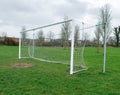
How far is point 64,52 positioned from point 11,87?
8956mm

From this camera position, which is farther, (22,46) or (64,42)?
(22,46)

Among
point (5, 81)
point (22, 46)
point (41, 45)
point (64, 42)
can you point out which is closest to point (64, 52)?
point (64, 42)

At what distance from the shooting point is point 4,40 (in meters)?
48.9

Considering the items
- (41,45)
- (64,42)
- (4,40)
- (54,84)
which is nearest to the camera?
(54,84)

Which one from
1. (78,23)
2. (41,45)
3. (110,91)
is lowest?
(110,91)

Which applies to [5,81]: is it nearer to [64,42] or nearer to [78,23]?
[78,23]

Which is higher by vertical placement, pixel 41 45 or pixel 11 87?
pixel 41 45

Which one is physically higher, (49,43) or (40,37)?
(40,37)

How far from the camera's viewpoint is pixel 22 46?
19031 mm

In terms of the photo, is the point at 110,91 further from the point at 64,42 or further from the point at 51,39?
the point at 51,39

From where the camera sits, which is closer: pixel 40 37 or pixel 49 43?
pixel 49 43

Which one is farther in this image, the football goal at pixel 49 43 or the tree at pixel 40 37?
the tree at pixel 40 37

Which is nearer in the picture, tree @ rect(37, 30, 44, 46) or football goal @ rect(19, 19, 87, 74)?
football goal @ rect(19, 19, 87, 74)

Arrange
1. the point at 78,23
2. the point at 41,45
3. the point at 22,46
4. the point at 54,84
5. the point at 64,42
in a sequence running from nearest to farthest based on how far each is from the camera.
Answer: the point at 54,84 → the point at 78,23 → the point at 64,42 → the point at 41,45 → the point at 22,46
